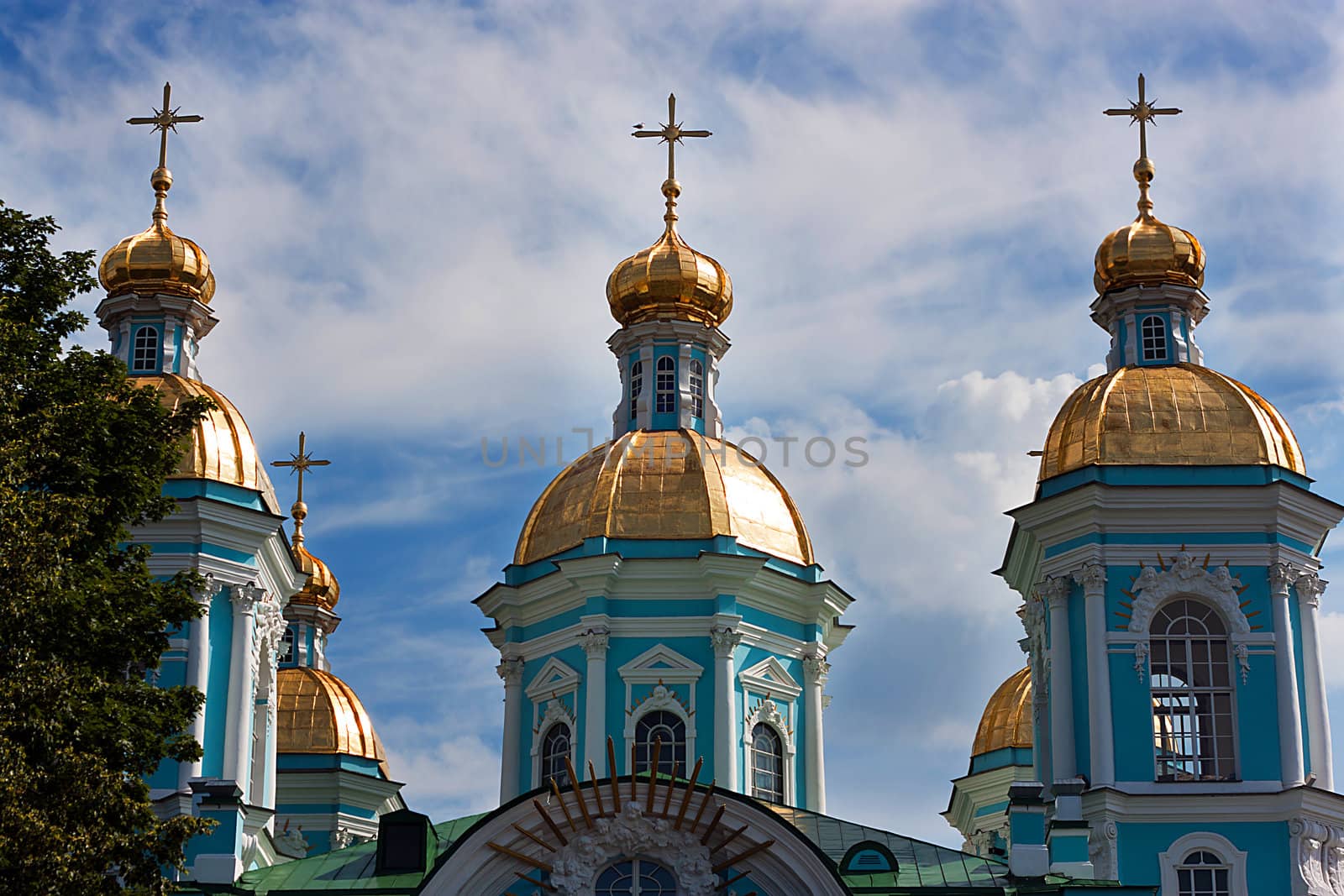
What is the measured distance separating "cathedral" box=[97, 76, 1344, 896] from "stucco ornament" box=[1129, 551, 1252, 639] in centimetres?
5

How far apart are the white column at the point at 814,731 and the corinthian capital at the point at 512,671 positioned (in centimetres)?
364

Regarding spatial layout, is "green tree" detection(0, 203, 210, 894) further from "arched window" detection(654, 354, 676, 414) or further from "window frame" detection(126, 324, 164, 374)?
"arched window" detection(654, 354, 676, 414)

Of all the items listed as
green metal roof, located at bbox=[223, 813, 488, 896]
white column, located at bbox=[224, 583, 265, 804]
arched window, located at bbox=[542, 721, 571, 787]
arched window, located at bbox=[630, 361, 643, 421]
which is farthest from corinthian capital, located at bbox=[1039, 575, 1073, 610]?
white column, located at bbox=[224, 583, 265, 804]

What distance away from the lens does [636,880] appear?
24.2 m

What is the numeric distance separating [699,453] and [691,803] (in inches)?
292

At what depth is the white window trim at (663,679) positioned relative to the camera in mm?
29266

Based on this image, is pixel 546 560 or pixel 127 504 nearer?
pixel 127 504

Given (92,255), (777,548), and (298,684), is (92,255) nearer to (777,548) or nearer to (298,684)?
(777,548)

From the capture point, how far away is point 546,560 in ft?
99.6

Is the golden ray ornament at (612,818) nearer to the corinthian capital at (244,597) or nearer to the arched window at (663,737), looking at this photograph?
the arched window at (663,737)

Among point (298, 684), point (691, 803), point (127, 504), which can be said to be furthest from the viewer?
point (298, 684)

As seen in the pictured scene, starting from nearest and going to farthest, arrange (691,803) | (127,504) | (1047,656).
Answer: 1. (127,504)
2. (691,803)
3. (1047,656)

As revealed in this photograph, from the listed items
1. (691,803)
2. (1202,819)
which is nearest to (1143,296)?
(1202,819)

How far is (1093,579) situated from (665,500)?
569 centimetres
